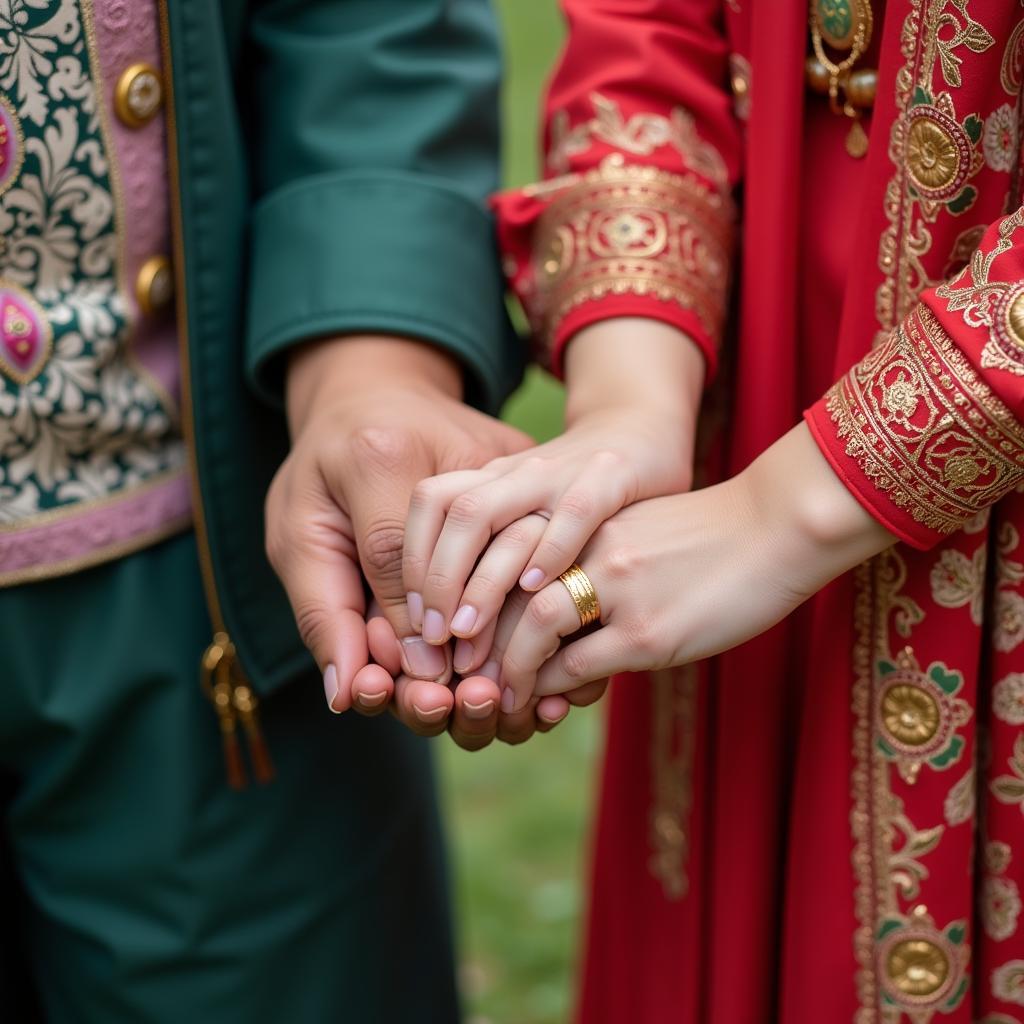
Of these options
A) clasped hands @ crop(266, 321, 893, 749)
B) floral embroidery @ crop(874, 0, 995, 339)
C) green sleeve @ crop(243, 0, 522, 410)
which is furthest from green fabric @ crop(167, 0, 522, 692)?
floral embroidery @ crop(874, 0, 995, 339)

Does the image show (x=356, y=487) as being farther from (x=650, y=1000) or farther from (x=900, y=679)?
(x=650, y=1000)

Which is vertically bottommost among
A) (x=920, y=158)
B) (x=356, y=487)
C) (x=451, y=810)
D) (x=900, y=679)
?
(x=451, y=810)

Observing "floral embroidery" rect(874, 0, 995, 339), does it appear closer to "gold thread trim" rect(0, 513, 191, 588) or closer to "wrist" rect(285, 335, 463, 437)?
"wrist" rect(285, 335, 463, 437)

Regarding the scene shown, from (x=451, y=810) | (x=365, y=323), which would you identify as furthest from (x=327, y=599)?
(x=451, y=810)

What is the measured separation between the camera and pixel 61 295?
0.92 meters

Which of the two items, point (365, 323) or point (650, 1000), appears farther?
point (650, 1000)

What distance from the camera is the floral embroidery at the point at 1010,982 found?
34.4 inches

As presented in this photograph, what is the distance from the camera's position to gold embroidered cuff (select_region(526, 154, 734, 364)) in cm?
91

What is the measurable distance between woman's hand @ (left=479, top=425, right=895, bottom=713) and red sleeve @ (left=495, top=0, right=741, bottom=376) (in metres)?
0.17

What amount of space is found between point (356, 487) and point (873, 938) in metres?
0.46

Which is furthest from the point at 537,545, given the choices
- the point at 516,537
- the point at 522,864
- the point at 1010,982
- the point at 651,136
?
the point at 522,864

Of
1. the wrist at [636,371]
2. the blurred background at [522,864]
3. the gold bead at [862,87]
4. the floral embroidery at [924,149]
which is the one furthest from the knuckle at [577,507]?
the blurred background at [522,864]

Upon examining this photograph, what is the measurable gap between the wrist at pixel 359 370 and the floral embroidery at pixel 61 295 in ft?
0.37

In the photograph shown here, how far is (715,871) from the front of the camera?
0.99 metres
